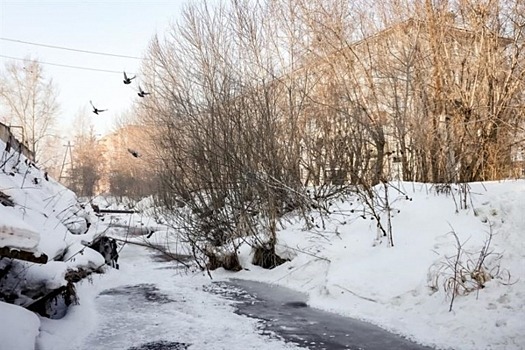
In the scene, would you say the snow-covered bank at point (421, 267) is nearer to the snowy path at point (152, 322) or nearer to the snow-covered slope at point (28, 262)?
the snowy path at point (152, 322)

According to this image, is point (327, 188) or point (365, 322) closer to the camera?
point (365, 322)

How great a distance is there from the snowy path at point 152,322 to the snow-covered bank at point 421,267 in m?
1.63

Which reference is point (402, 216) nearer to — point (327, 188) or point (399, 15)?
point (327, 188)

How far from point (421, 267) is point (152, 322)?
3881 millimetres

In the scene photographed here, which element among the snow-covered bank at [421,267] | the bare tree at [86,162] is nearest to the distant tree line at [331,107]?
the snow-covered bank at [421,267]

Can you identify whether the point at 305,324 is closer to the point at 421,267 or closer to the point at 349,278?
the point at 349,278

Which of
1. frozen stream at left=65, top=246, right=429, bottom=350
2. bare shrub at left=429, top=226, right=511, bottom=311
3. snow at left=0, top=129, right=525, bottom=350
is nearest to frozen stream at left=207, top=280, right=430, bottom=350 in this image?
frozen stream at left=65, top=246, right=429, bottom=350

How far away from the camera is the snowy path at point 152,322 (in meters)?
4.97

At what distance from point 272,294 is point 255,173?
375cm

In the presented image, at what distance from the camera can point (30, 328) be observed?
453 cm

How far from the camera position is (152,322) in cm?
597

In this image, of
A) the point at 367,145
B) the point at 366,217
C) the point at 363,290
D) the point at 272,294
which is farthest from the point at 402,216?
the point at 367,145

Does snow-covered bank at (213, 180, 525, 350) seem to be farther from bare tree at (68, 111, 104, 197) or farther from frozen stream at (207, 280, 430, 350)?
bare tree at (68, 111, 104, 197)

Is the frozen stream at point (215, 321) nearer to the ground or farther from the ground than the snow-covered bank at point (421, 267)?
nearer to the ground
